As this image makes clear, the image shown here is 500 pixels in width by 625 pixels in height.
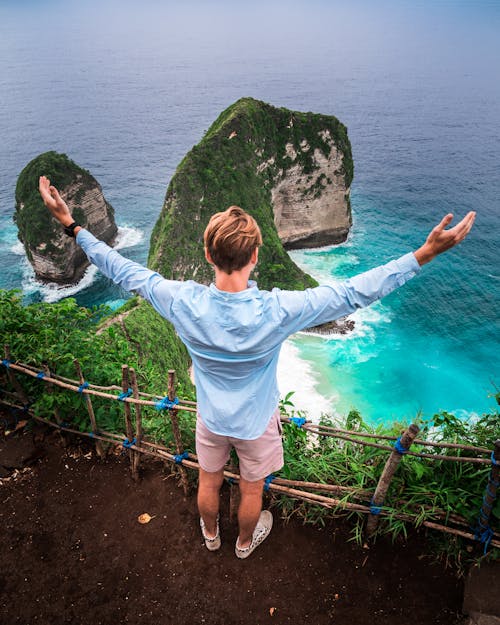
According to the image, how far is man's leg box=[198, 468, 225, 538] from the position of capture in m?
3.79

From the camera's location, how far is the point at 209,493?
3.85m

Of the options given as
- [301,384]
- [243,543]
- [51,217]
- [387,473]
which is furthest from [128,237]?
[387,473]

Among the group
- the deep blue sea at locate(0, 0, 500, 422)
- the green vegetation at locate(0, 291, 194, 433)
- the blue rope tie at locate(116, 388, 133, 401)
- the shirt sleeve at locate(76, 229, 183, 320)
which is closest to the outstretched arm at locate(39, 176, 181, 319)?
the shirt sleeve at locate(76, 229, 183, 320)

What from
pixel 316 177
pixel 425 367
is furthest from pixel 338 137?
pixel 425 367

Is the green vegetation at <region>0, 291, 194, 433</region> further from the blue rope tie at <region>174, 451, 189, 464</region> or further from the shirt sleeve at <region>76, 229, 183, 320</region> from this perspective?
the shirt sleeve at <region>76, 229, 183, 320</region>

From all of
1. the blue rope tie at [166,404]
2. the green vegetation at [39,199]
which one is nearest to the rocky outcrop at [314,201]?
the green vegetation at [39,199]

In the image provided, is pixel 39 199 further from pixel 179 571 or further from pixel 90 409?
pixel 179 571

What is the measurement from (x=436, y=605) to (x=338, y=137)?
140ft

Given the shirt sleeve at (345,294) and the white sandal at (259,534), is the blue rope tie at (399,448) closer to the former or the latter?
the white sandal at (259,534)

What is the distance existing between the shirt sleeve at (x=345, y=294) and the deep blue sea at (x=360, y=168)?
2849mm

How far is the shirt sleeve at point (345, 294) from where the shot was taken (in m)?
2.54

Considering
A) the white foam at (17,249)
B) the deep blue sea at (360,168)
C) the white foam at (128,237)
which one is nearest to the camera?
the deep blue sea at (360,168)

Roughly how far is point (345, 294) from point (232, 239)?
0.76 metres

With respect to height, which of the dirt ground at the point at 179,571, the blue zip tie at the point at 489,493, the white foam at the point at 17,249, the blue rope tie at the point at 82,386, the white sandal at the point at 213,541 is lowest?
the white foam at the point at 17,249
